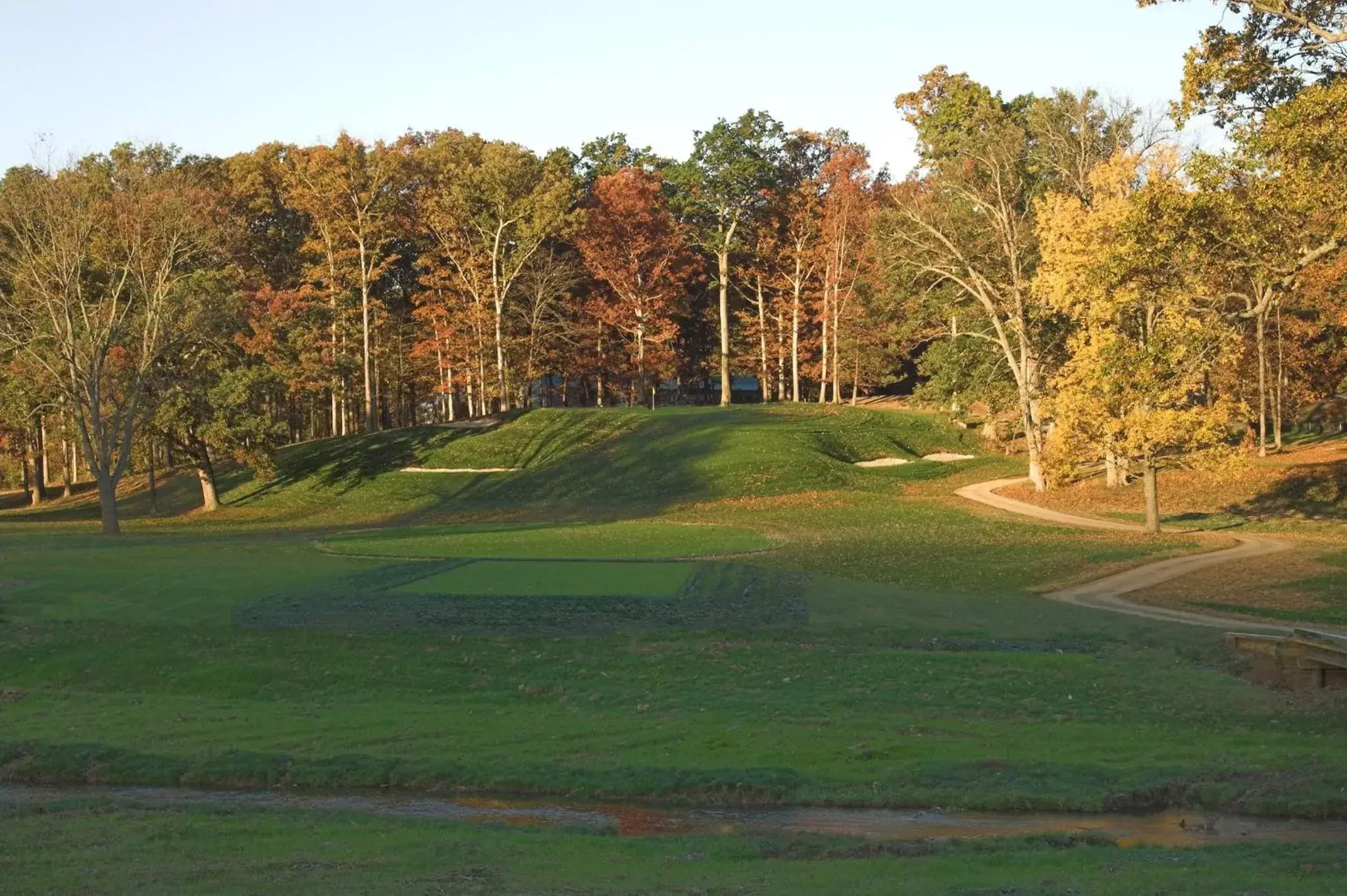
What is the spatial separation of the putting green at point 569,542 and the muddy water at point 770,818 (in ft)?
61.9

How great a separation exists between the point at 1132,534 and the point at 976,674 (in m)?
21.5

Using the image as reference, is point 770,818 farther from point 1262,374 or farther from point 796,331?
point 796,331

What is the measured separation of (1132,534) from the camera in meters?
39.2

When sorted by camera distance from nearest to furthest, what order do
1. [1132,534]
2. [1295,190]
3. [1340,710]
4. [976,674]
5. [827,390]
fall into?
1. [1340,710]
2. [976,674]
3. [1295,190]
4. [1132,534]
5. [827,390]

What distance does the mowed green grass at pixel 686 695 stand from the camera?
47.3 feet

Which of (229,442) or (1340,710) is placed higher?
(229,442)

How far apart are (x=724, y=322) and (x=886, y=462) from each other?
21843 mm

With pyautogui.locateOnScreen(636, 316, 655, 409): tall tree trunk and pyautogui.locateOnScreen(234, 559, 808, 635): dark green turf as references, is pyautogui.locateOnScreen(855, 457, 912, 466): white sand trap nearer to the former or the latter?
pyautogui.locateOnScreen(636, 316, 655, 409): tall tree trunk

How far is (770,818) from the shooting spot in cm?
1373

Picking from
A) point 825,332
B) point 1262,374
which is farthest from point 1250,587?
point 825,332

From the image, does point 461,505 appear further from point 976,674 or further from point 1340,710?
point 1340,710

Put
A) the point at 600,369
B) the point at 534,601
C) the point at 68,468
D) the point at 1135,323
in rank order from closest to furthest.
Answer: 1. the point at 534,601
2. the point at 1135,323
3. the point at 68,468
4. the point at 600,369

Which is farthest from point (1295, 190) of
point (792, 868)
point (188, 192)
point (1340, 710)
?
point (188, 192)

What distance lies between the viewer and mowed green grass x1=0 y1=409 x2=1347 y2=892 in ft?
47.3
